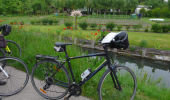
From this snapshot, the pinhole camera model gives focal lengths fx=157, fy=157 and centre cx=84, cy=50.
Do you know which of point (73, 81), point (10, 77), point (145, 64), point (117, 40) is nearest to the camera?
point (117, 40)

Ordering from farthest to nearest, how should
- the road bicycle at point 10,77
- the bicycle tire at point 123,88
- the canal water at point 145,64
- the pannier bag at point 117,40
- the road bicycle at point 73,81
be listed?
1. the canal water at point 145,64
2. the road bicycle at point 10,77
3. the bicycle tire at point 123,88
4. the road bicycle at point 73,81
5. the pannier bag at point 117,40

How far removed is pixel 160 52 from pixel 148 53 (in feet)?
2.39

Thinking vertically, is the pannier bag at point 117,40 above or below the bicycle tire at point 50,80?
above

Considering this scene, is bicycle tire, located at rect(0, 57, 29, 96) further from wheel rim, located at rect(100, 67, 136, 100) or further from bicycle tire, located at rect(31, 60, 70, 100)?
wheel rim, located at rect(100, 67, 136, 100)

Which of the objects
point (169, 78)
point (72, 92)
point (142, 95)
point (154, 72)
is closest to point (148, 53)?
point (154, 72)

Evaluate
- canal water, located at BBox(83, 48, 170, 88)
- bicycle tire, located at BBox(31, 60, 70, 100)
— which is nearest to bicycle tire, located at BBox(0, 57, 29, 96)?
bicycle tire, located at BBox(31, 60, 70, 100)

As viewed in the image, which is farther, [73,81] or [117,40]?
[73,81]

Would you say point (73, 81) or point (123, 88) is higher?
point (73, 81)

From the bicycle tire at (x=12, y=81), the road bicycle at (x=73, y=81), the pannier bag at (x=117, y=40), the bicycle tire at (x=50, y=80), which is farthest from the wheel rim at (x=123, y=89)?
the bicycle tire at (x=12, y=81)

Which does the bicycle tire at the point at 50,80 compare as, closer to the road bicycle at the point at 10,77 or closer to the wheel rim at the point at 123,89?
the road bicycle at the point at 10,77

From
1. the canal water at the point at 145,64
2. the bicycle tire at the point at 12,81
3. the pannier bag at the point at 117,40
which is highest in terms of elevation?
the pannier bag at the point at 117,40

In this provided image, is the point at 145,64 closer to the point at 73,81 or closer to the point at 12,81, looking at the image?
the point at 73,81

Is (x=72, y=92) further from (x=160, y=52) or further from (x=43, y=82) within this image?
(x=160, y=52)

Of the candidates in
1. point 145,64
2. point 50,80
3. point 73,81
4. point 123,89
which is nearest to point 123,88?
point 123,89
